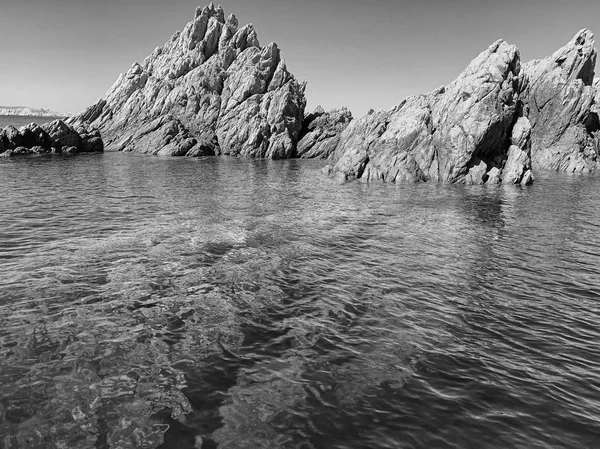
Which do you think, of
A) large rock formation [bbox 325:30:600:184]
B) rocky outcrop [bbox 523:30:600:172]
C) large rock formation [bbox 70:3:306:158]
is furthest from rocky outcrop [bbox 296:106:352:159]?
rocky outcrop [bbox 523:30:600:172]

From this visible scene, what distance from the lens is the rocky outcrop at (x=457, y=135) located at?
201 feet

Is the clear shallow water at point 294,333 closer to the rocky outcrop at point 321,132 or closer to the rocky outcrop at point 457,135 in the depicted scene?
the rocky outcrop at point 457,135

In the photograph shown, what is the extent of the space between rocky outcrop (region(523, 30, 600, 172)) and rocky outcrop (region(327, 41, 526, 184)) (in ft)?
88.5

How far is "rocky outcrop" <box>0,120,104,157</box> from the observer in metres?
86.1

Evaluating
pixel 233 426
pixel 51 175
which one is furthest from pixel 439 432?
pixel 51 175

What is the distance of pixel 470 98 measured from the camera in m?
62.6

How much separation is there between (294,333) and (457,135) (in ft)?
183

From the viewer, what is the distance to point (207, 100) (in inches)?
4739

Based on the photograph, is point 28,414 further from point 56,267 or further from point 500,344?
point 500,344

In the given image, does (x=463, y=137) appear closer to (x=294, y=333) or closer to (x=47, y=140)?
(x=294, y=333)

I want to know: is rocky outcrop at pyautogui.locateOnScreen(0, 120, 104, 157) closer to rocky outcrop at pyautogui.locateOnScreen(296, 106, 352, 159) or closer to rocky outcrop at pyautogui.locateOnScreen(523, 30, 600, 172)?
rocky outcrop at pyautogui.locateOnScreen(296, 106, 352, 159)

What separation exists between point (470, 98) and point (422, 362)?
59.7 meters

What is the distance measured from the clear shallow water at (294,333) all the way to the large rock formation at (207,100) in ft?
251

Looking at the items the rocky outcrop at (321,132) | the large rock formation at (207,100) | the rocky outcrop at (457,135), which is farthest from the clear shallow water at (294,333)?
the rocky outcrop at (321,132)
